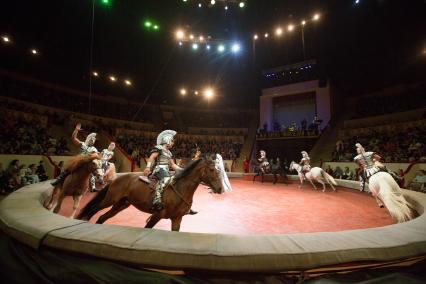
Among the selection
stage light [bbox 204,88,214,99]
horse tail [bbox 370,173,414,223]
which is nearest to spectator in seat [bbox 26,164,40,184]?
horse tail [bbox 370,173,414,223]

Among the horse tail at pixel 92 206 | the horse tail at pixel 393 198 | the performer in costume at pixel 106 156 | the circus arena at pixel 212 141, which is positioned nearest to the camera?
the circus arena at pixel 212 141

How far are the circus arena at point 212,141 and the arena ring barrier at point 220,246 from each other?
0.02m

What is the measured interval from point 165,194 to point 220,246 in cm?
170

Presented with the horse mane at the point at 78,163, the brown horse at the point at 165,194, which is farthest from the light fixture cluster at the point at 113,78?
the brown horse at the point at 165,194

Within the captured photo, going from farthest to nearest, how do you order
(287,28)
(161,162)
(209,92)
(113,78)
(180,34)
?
(209,92) < (113,78) < (287,28) < (180,34) < (161,162)

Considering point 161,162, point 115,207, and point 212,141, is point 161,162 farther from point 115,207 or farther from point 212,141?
point 212,141

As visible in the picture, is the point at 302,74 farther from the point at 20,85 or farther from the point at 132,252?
the point at 20,85

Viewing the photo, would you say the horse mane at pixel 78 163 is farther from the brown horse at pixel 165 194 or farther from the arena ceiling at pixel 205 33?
the arena ceiling at pixel 205 33

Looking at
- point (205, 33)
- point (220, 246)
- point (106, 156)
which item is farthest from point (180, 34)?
point (220, 246)

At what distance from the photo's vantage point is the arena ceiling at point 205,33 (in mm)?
13883

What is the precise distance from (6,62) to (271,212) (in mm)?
23384

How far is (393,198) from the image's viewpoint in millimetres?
4832

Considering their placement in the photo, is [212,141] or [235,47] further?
[212,141]

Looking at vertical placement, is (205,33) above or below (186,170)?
above
